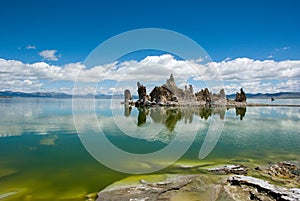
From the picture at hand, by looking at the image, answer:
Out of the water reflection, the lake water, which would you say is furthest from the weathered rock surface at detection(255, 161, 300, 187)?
the water reflection

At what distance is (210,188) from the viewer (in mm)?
14039

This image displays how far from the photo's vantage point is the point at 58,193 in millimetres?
14172

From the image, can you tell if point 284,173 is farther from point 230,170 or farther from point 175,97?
point 175,97

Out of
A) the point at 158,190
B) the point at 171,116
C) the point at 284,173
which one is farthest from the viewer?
the point at 171,116

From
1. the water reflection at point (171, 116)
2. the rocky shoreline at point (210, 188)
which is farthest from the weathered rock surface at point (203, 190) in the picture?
the water reflection at point (171, 116)

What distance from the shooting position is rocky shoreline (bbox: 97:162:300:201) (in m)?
12.8

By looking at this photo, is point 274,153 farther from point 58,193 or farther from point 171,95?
point 171,95

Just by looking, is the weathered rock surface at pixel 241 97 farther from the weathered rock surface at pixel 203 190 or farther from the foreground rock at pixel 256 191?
the foreground rock at pixel 256 191

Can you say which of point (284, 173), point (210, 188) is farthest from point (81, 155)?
point (284, 173)

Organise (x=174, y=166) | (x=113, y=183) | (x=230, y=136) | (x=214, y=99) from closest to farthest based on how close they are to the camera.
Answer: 1. (x=113, y=183)
2. (x=174, y=166)
3. (x=230, y=136)
4. (x=214, y=99)

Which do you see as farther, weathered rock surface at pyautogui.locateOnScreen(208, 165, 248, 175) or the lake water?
weathered rock surface at pyautogui.locateOnScreen(208, 165, 248, 175)

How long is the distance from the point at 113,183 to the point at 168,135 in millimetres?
19393

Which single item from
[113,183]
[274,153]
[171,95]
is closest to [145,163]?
[113,183]

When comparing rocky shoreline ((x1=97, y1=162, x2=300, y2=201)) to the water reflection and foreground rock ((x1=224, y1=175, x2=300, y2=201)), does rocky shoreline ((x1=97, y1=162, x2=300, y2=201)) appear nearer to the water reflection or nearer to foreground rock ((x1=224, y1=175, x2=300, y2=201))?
foreground rock ((x1=224, y1=175, x2=300, y2=201))
